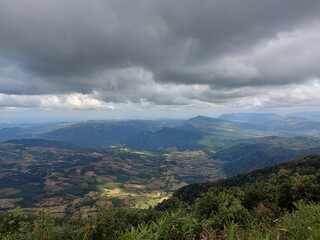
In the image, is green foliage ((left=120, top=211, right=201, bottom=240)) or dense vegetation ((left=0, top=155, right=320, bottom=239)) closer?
dense vegetation ((left=0, top=155, right=320, bottom=239))

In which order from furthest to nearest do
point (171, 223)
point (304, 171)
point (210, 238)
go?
point (304, 171) → point (171, 223) → point (210, 238)

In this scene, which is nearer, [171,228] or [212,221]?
[171,228]

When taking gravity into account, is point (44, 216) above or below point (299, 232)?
below

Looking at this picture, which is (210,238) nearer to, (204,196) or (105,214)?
(105,214)

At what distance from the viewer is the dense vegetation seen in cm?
691

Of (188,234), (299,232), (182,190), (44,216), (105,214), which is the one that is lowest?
(182,190)

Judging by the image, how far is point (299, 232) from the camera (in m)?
6.55

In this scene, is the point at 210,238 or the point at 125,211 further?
the point at 125,211

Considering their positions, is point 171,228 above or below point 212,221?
above

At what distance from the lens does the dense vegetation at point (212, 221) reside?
6914 millimetres

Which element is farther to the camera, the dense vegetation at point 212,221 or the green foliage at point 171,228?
the green foliage at point 171,228

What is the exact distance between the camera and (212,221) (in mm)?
23766

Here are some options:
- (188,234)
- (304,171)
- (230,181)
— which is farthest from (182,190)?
(188,234)

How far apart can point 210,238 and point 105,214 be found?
18996 mm
